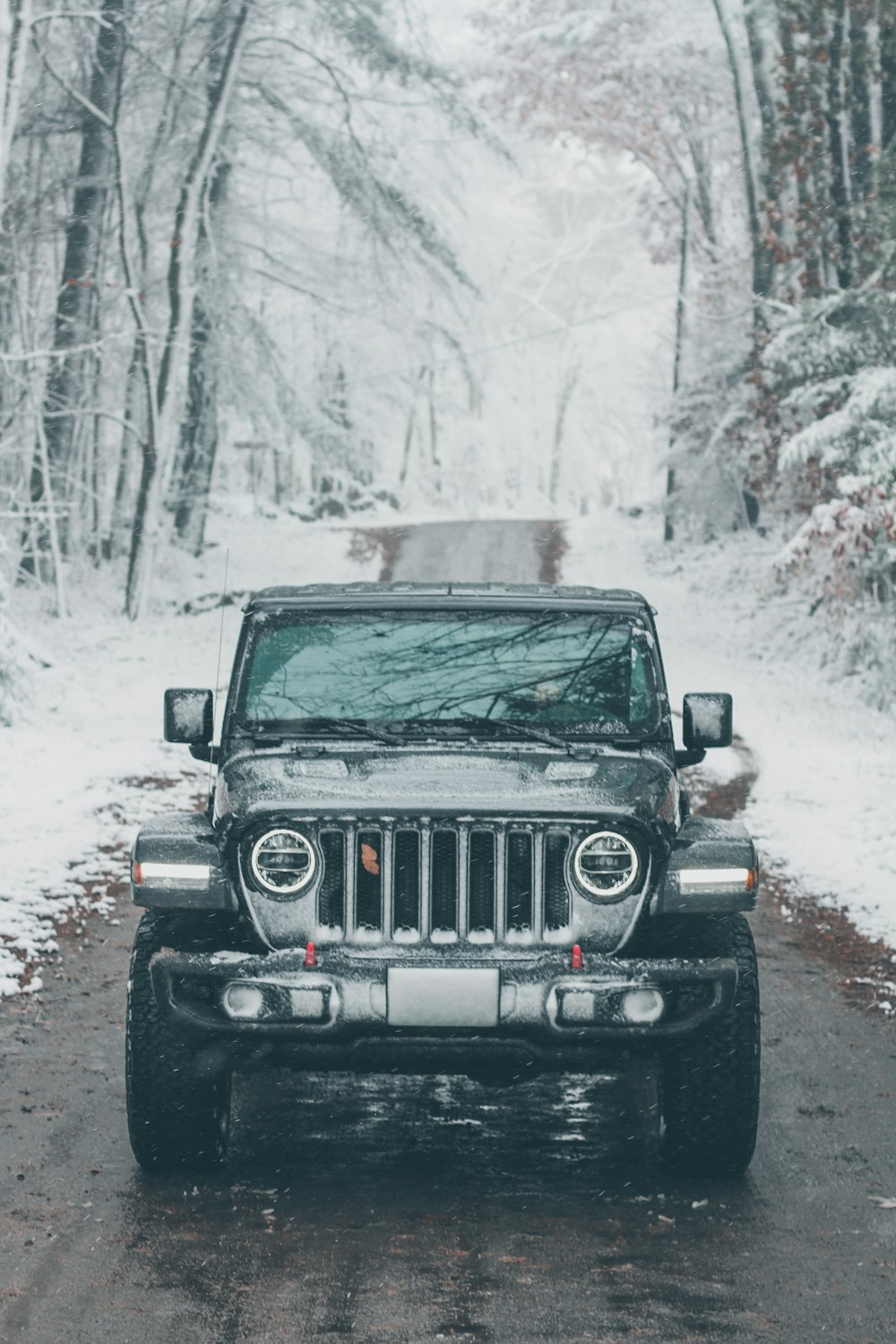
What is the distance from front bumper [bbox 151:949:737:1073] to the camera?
206 inches

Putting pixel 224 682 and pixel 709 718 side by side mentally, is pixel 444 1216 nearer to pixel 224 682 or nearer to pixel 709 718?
pixel 709 718

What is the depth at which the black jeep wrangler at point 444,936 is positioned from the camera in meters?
5.28

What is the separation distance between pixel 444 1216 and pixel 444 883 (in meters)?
0.99

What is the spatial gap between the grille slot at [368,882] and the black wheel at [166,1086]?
0.51 metres

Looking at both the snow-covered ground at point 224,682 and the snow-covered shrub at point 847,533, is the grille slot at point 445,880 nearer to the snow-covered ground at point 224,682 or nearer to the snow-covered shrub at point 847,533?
the snow-covered ground at point 224,682

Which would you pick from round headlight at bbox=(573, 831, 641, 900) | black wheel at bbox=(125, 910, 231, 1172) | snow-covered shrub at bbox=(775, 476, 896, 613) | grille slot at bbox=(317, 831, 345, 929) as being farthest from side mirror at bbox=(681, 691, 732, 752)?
snow-covered shrub at bbox=(775, 476, 896, 613)

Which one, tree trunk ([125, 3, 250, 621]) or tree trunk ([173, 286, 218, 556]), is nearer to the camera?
tree trunk ([125, 3, 250, 621])

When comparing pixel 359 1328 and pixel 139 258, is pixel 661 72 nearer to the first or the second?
pixel 139 258

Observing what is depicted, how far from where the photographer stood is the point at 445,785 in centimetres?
559

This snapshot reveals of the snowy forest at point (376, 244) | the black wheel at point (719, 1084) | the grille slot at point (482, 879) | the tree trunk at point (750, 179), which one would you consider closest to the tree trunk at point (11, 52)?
the snowy forest at point (376, 244)

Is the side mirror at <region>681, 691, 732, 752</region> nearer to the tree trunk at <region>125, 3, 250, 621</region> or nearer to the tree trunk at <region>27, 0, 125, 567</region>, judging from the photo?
the tree trunk at <region>27, 0, 125, 567</region>

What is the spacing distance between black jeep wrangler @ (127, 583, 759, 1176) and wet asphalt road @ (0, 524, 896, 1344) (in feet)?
0.93

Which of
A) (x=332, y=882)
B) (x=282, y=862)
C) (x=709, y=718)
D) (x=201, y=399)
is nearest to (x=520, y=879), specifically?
(x=332, y=882)

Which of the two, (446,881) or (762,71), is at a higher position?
(762,71)
